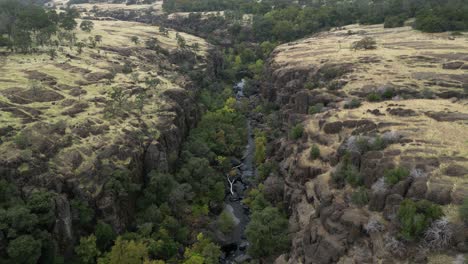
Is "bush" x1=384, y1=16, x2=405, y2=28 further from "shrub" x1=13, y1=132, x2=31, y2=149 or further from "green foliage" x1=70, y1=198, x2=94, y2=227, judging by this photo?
"shrub" x1=13, y1=132, x2=31, y2=149

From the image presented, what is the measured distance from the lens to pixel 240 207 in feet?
262

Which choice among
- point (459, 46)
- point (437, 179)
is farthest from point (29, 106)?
point (459, 46)

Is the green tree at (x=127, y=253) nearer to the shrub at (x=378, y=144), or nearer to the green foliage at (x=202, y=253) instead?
the green foliage at (x=202, y=253)

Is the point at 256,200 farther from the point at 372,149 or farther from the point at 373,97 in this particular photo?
the point at 373,97

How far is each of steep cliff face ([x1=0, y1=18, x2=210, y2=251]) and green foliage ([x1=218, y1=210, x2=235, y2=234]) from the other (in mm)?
15724

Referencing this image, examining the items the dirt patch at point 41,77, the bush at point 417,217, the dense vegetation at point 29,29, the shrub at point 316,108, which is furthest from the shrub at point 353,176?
the dense vegetation at point 29,29

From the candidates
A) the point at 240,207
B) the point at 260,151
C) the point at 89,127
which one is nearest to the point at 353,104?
the point at 260,151

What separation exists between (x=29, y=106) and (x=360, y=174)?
6266 cm

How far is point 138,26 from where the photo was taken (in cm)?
18938

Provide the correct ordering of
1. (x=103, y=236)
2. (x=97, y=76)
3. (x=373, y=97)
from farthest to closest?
(x=97, y=76) → (x=373, y=97) → (x=103, y=236)

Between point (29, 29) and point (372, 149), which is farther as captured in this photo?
point (29, 29)

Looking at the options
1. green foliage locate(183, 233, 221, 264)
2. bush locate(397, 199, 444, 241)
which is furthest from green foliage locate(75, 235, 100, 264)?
bush locate(397, 199, 444, 241)

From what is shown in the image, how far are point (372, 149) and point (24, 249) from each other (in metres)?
49.1

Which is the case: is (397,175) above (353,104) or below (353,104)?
below
